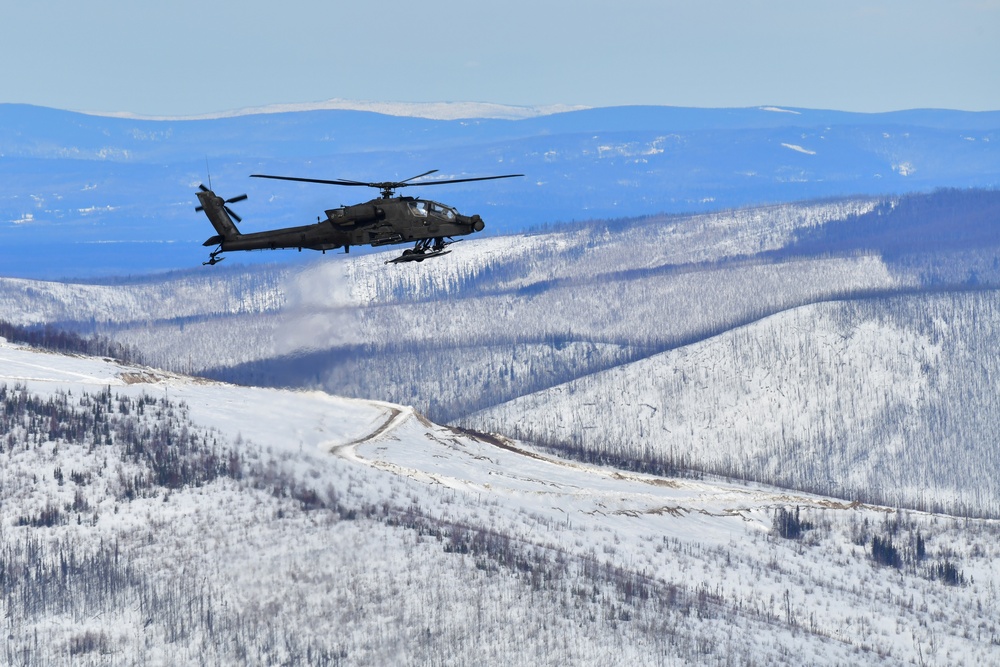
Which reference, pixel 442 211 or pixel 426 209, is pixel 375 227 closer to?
pixel 426 209

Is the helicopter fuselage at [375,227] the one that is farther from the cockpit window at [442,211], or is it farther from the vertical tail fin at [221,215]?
the vertical tail fin at [221,215]

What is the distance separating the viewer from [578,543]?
143m

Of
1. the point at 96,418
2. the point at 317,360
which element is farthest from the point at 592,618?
the point at 317,360

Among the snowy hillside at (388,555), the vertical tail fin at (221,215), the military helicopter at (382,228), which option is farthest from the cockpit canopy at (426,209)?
the snowy hillside at (388,555)

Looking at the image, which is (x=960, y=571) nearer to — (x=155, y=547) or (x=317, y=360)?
(x=317, y=360)

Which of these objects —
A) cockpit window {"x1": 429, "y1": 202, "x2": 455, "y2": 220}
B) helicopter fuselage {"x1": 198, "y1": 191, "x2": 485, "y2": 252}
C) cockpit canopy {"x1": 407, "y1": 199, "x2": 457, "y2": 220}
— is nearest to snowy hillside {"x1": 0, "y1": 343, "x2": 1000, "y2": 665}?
helicopter fuselage {"x1": 198, "y1": 191, "x2": 485, "y2": 252}

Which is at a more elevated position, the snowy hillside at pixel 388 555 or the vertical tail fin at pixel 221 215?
the vertical tail fin at pixel 221 215

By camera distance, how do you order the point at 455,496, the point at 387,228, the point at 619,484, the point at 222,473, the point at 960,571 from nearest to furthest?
the point at 387,228, the point at 222,473, the point at 455,496, the point at 960,571, the point at 619,484

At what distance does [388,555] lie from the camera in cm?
12675

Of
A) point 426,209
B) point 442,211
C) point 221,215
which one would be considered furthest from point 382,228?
point 221,215

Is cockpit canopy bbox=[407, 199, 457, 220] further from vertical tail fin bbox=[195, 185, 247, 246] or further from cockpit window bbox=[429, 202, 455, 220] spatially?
vertical tail fin bbox=[195, 185, 247, 246]

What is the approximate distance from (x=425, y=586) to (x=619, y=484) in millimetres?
62376

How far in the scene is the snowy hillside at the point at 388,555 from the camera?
382 ft

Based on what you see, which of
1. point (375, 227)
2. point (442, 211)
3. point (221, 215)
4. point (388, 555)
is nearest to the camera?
point (375, 227)
